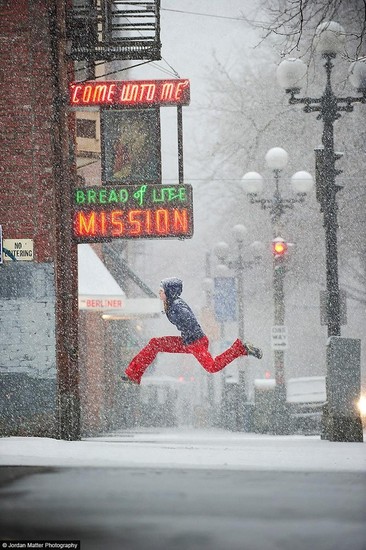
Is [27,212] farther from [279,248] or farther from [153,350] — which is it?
[279,248]

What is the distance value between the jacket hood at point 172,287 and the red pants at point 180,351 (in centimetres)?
49

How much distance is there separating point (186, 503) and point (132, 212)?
402 inches

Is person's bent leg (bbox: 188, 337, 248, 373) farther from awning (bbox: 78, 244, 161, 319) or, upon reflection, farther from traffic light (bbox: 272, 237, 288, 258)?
awning (bbox: 78, 244, 161, 319)

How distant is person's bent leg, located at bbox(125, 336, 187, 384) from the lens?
11.5m

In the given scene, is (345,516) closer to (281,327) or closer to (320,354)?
(281,327)

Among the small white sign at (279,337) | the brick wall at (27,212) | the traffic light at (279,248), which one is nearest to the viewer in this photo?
the brick wall at (27,212)

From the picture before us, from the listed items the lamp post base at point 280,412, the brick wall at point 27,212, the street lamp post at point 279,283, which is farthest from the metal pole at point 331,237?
the lamp post base at point 280,412

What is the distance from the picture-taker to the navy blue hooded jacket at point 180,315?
11391 millimetres

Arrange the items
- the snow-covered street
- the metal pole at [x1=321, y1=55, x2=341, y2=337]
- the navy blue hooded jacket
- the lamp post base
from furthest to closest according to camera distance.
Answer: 1. the lamp post base
2. the metal pole at [x1=321, y1=55, x2=341, y2=337]
3. the navy blue hooded jacket
4. the snow-covered street

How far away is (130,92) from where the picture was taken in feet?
52.5

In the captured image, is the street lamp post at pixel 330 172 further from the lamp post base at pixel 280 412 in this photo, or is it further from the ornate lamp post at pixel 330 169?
the lamp post base at pixel 280 412

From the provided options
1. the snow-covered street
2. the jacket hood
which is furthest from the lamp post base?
the snow-covered street

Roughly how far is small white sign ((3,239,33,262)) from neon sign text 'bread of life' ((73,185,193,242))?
2.55ft

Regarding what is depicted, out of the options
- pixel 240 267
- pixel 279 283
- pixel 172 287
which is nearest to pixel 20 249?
pixel 172 287
